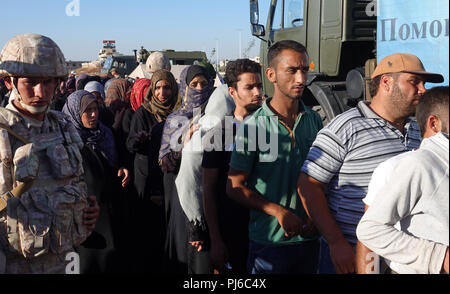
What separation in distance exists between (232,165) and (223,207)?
351 mm

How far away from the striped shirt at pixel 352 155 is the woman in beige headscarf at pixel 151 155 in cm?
205

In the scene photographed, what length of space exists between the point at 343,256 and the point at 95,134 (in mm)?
2845

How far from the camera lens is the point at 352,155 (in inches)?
88.7

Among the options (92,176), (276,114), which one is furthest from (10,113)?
(276,114)

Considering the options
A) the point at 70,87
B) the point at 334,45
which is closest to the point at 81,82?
the point at 70,87

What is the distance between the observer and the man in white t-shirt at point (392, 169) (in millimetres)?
1751

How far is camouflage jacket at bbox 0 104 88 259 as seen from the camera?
2.12 m

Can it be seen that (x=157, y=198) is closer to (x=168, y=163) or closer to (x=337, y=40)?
(x=168, y=163)

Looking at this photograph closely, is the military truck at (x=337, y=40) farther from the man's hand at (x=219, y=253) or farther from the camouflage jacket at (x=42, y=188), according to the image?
the camouflage jacket at (x=42, y=188)

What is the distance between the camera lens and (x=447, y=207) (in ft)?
5.36
